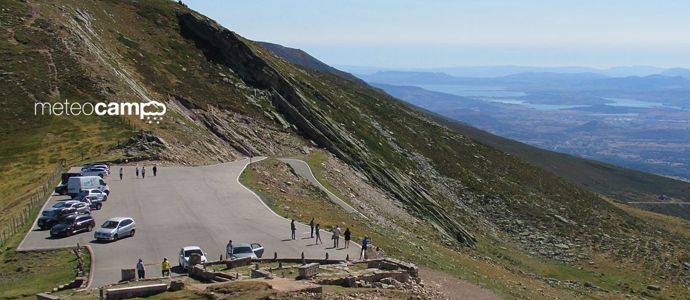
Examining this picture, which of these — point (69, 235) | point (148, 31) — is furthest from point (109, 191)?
point (148, 31)

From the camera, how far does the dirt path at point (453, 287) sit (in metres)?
33.0

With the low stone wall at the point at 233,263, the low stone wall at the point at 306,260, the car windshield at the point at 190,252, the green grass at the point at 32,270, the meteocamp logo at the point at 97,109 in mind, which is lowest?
the green grass at the point at 32,270

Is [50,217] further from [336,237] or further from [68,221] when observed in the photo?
[336,237]

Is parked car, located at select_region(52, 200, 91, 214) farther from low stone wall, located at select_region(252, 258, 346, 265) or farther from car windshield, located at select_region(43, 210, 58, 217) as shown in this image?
low stone wall, located at select_region(252, 258, 346, 265)

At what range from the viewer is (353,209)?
55.9m

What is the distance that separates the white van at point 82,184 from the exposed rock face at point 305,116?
95.3 feet

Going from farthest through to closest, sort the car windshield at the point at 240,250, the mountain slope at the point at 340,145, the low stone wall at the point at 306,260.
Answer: the mountain slope at the point at 340,145 < the car windshield at the point at 240,250 < the low stone wall at the point at 306,260

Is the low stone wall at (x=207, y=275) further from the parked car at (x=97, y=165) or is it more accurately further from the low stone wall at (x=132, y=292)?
the parked car at (x=97, y=165)

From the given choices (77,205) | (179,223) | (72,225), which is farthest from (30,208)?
(179,223)

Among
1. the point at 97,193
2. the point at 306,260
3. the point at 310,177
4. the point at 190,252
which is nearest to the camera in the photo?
the point at 190,252

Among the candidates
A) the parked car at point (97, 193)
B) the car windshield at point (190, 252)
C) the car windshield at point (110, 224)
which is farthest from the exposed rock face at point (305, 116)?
the car windshield at point (190, 252)

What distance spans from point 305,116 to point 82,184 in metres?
44.5

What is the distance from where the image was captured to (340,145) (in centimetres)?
8356

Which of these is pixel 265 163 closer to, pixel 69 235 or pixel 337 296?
pixel 69 235
